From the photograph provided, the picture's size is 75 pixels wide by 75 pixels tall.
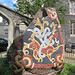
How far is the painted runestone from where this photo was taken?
326 cm

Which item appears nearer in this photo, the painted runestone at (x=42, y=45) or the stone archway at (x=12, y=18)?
the painted runestone at (x=42, y=45)

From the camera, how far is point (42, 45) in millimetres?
3443

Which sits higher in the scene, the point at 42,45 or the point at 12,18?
the point at 12,18

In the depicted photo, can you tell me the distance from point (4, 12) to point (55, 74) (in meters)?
6.16

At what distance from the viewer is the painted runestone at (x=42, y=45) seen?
326 cm

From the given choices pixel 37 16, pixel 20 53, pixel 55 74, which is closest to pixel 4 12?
pixel 37 16

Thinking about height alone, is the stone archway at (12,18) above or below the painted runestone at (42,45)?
above

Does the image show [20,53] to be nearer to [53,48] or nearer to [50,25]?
[53,48]

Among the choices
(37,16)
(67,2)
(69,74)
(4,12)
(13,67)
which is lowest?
(69,74)

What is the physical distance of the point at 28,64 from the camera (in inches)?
127

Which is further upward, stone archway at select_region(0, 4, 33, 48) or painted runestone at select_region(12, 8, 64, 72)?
stone archway at select_region(0, 4, 33, 48)

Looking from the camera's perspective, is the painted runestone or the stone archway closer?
the painted runestone

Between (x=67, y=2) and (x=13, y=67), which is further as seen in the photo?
(x=67, y=2)

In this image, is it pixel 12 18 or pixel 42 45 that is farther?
pixel 12 18
